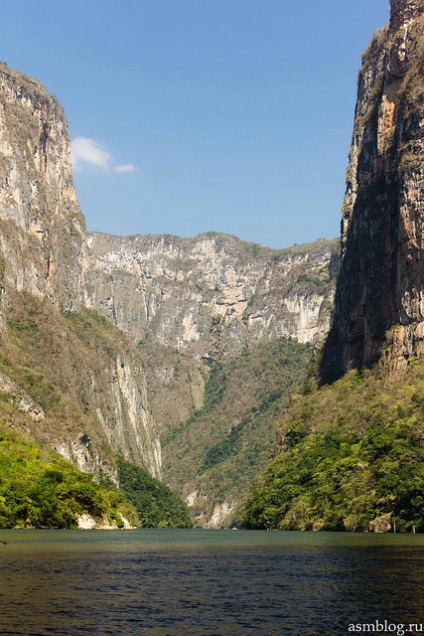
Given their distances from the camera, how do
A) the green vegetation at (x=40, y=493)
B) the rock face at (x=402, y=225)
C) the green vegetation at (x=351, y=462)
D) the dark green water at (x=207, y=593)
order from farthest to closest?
the rock face at (x=402, y=225) < the green vegetation at (x=351, y=462) < the green vegetation at (x=40, y=493) < the dark green water at (x=207, y=593)

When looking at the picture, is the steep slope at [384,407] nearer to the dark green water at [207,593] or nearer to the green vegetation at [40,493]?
the green vegetation at [40,493]

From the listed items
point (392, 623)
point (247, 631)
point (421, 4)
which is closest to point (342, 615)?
point (392, 623)

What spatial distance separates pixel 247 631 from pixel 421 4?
189 m

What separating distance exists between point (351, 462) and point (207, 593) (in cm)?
9451

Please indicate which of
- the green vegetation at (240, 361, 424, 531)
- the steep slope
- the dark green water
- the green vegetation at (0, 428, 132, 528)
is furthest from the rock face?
the dark green water

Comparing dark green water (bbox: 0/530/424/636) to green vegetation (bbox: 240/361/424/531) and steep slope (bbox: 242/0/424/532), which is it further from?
steep slope (bbox: 242/0/424/532)

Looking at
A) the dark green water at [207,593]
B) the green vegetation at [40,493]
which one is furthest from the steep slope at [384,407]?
the dark green water at [207,593]

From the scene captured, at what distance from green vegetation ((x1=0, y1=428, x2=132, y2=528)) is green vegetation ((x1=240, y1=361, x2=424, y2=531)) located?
A: 33.3m

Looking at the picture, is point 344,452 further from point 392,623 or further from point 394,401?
point 392,623

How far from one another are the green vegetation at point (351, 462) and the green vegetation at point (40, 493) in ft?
109

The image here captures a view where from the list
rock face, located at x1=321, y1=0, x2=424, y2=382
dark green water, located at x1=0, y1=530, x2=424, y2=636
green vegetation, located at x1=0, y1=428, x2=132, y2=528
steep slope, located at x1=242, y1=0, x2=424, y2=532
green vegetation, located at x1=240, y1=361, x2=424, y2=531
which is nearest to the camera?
dark green water, located at x1=0, y1=530, x2=424, y2=636

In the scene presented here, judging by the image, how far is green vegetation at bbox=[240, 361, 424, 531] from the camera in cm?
11106

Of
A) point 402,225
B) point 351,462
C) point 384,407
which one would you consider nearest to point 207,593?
point 351,462

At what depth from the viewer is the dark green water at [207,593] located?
31.2 meters
